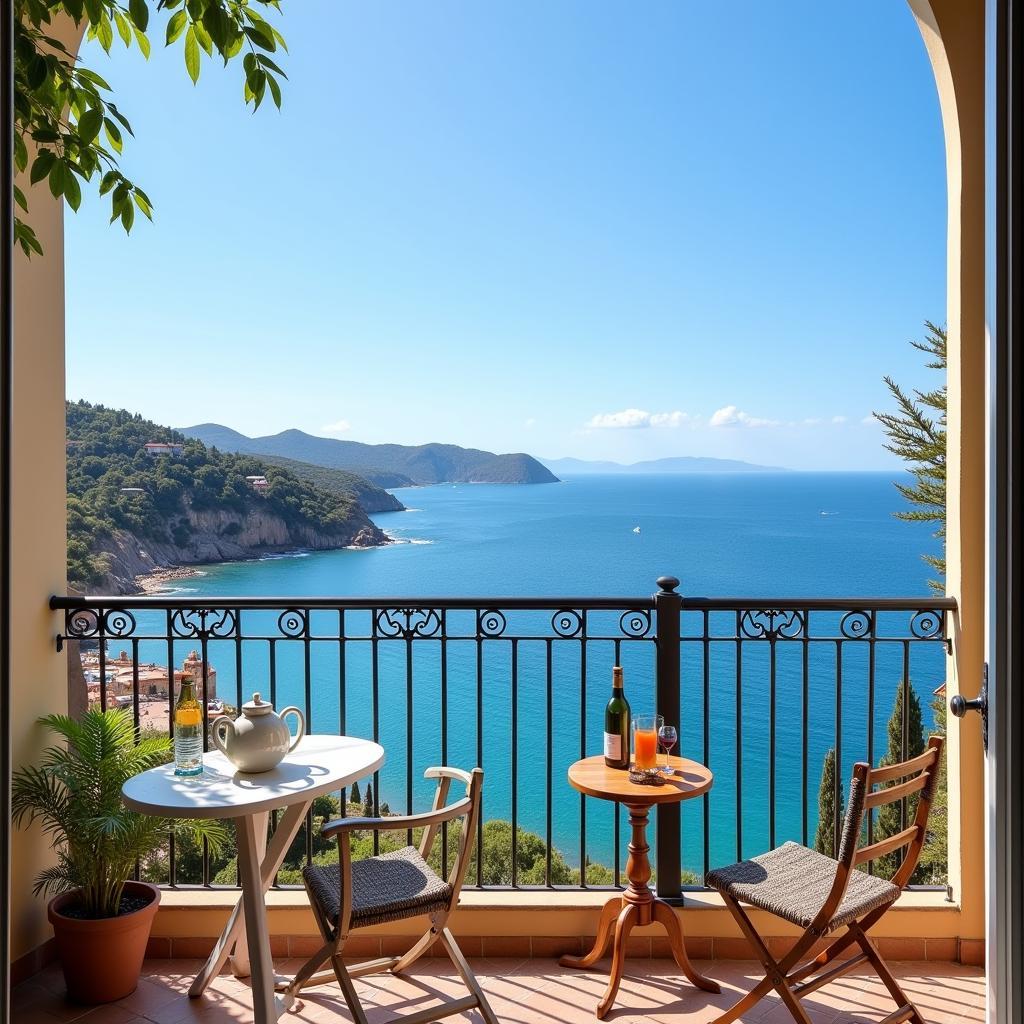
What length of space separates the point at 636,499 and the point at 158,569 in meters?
43.3

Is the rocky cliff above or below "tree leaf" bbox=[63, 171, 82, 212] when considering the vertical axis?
below

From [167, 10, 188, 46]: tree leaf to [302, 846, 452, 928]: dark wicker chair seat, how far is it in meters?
2.12

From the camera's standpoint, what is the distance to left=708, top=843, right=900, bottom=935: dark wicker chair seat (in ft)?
8.03

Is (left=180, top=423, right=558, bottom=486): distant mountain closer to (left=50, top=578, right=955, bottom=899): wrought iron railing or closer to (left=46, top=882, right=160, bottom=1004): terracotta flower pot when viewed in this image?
(left=50, top=578, right=955, bottom=899): wrought iron railing

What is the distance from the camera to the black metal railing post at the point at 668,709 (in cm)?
315

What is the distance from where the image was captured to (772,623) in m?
3.21

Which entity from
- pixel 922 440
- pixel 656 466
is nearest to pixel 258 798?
pixel 922 440

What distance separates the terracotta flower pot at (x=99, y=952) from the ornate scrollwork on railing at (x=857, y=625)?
2.43 m

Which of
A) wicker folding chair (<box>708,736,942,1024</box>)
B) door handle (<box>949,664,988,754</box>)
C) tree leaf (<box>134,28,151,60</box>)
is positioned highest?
tree leaf (<box>134,28,151,60</box>)

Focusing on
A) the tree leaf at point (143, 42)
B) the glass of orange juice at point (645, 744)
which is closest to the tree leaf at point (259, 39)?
the tree leaf at point (143, 42)

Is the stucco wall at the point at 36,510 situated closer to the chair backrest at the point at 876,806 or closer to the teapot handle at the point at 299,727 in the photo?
the teapot handle at the point at 299,727

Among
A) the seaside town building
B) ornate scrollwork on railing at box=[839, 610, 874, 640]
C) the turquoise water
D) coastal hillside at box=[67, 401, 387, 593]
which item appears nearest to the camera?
ornate scrollwork on railing at box=[839, 610, 874, 640]

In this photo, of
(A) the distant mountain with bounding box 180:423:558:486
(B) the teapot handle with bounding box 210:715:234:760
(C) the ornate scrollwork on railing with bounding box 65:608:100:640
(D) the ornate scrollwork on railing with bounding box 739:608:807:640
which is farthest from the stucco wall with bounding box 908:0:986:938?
(A) the distant mountain with bounding box 180:423:558:486

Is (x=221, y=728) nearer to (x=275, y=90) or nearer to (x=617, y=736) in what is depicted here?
(x=617, y=736)
